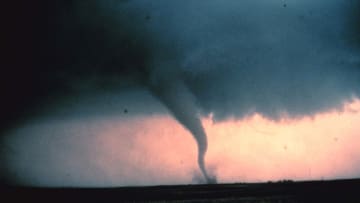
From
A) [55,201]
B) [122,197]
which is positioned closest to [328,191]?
[122,197]

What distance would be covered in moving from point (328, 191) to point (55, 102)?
4.52 meters

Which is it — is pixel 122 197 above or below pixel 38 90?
below

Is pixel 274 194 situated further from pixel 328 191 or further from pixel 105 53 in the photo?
pixel 105 53

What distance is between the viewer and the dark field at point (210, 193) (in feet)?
9.91

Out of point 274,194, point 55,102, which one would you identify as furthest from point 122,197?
point 274,194

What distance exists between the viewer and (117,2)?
380 cm

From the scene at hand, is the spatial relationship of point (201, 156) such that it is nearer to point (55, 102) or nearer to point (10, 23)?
point (55, 102)

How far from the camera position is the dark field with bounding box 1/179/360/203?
3.02 m

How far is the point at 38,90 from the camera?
3.74m

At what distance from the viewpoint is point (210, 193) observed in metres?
3.14

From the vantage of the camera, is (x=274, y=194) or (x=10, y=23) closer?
(x=274, y=194)

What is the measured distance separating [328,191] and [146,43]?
367 centimetres

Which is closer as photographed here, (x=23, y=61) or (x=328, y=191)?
(x=328, y=191)

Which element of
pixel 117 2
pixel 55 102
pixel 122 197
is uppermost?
pixel 117 2
